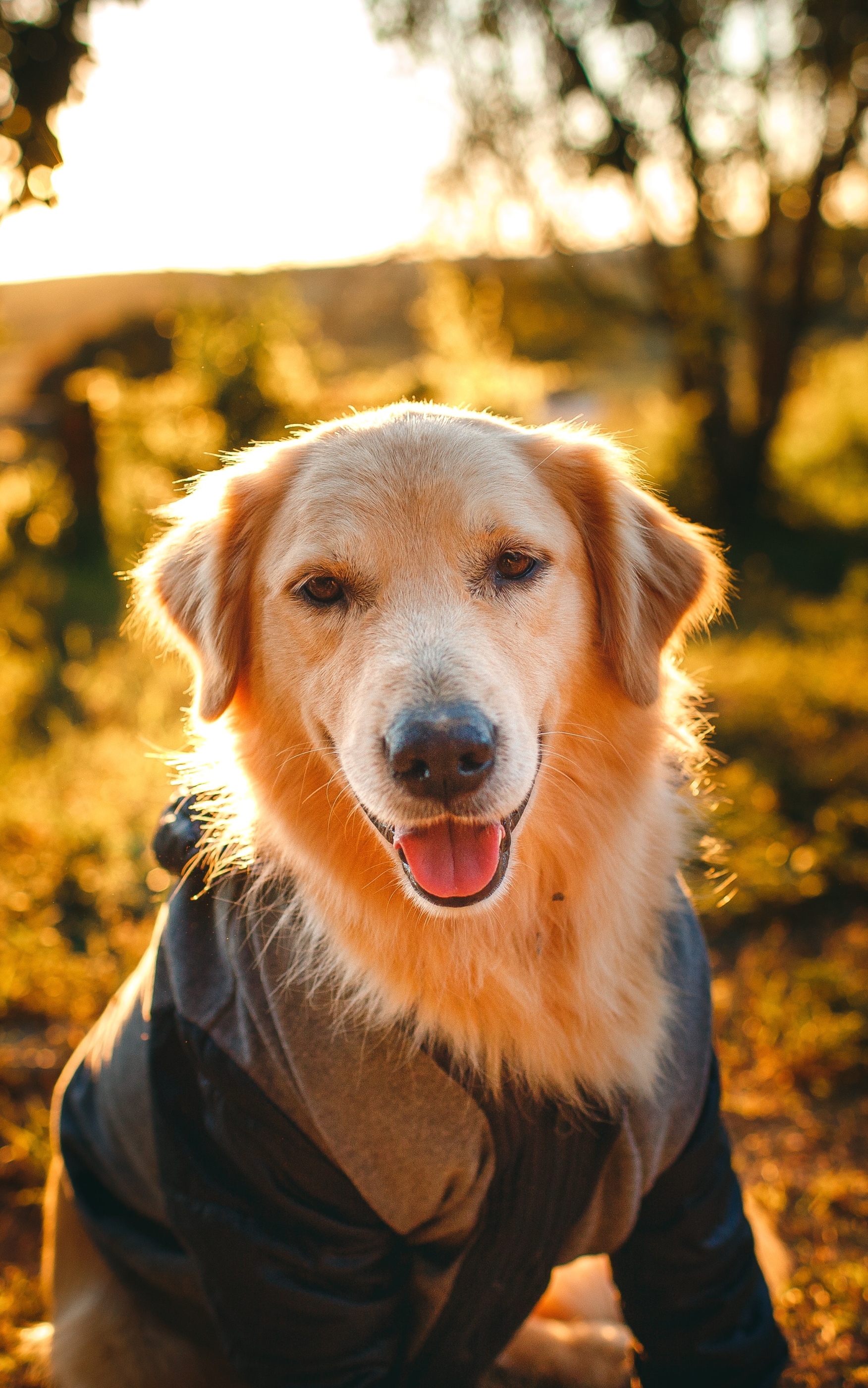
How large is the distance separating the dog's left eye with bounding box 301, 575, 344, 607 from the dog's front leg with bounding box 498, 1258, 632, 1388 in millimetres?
1717

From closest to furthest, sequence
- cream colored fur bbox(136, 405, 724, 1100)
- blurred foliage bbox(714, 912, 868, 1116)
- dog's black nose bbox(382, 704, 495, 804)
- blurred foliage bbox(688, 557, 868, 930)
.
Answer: dog's black nose bbox(382, 704, 495, 804) → cream colored fur bbox(136, 405, 724, 1100) → blurred foliage bbox(714, 912, 868, 1116) → blurred foliage bbox(688, 557, 868, 930)

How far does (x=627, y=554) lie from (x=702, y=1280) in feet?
5.21

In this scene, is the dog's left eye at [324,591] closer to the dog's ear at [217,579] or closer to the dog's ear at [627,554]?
the dog's ear at [217,579]

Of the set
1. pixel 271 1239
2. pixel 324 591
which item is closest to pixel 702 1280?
pixel 271 1239

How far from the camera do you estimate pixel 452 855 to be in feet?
5.67

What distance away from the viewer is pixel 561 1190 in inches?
69.5

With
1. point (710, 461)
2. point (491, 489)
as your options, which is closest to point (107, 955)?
point (491, 489)

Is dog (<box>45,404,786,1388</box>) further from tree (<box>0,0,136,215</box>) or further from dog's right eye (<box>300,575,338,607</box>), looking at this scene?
tree (<box>0,0,136,215</box>)

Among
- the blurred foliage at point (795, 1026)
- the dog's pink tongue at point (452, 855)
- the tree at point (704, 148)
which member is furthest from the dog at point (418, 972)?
the tree at point (704, 148)

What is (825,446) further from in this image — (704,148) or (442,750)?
(442,750)

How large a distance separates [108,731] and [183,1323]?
412 centimetres

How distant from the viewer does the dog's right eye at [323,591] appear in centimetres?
196

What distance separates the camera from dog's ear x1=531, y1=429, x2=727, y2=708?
2.10 metres

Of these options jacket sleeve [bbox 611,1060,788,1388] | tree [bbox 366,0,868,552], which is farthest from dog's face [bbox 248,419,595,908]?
tree [bbox 366,0,868,552]
